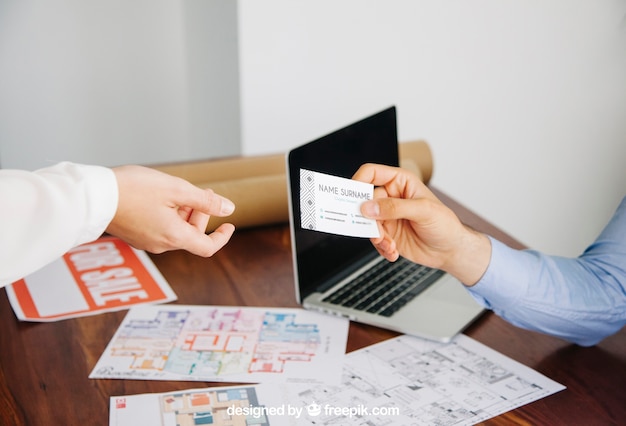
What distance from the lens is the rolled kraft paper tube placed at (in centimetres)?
147

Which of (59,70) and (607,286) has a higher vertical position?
(59,70)

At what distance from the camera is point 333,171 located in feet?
4.01

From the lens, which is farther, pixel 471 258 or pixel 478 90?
pixel 478 90

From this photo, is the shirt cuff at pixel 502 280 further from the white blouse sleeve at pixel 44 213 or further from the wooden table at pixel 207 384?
the white blouse sleeve at pixel 44 213

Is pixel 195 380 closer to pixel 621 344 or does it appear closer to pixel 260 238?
pixel 260 238

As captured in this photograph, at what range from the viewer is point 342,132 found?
1.24 metres

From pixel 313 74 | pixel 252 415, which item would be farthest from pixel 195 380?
pixel 313 74

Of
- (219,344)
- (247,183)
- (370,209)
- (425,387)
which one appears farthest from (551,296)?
(247,183)

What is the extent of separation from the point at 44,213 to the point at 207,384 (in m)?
0.36

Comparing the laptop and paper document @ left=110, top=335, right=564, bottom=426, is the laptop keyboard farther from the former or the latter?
paper document @ left=110, top=335, right=564, bottom=426

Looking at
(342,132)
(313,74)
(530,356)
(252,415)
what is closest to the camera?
(252,415)

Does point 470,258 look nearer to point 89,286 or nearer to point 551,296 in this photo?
point 551,296

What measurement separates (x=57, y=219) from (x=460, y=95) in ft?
5.78

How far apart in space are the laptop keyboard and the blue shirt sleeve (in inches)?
6.4
